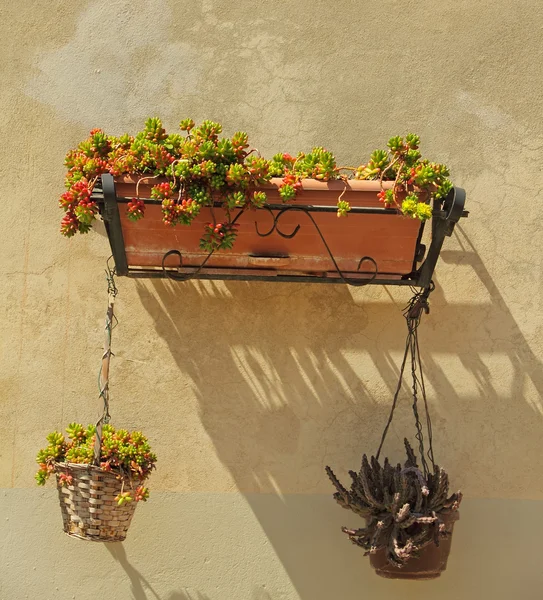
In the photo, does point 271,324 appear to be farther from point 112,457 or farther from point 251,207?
point 112,457

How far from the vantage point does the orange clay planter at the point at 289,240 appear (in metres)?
2.89

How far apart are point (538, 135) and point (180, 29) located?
149cm

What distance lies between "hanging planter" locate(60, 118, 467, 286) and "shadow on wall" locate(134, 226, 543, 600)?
0.98ft

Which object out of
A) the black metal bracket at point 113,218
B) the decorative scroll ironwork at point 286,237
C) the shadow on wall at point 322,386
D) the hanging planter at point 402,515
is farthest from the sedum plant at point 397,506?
the black metal bracket at point 113,218

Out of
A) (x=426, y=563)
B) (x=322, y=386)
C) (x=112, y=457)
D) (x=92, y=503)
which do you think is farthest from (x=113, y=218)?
(x=426, y=563)

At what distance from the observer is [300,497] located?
329cm

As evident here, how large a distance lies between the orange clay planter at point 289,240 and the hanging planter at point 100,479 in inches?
24.1

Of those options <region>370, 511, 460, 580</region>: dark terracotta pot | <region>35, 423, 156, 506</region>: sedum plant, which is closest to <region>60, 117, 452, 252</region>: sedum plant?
<region>35, 423, 156, 506</region>: sedum plant

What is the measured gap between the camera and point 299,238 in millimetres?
3006

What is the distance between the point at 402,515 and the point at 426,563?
0.82ft

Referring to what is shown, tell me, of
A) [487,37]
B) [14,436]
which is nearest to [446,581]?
[14,436]

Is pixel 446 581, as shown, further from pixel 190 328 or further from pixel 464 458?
pixel 190 328

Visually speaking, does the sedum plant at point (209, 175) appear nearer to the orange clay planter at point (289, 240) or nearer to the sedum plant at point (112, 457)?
the orange clay planter at point (289, 240)

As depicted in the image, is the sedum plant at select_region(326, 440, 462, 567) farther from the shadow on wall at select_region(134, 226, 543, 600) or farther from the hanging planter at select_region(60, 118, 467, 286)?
the hanging planter at select_region(60, 118, 467, 286)
